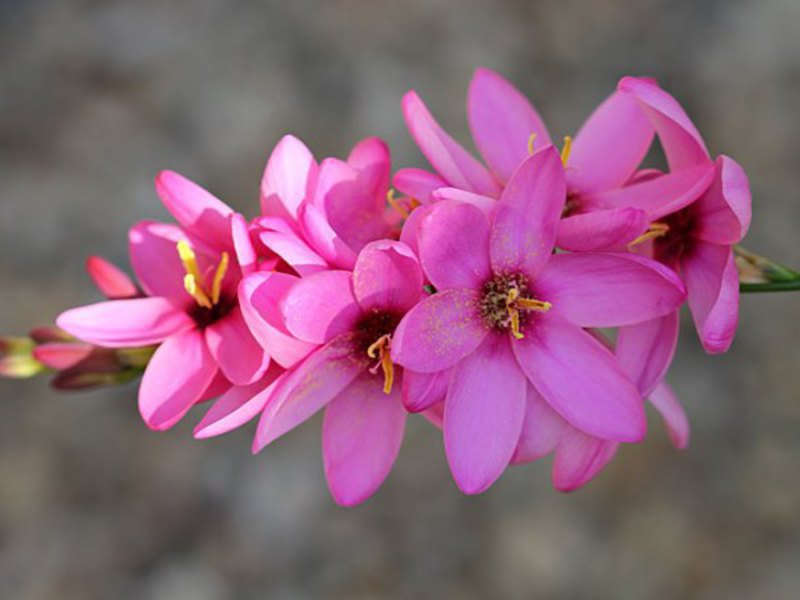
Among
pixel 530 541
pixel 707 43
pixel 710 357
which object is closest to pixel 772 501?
pixel 710 357

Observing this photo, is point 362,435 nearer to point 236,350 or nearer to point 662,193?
point 236,350

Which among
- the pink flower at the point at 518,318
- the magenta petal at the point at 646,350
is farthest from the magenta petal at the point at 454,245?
the magenta petal at the point at 646,350

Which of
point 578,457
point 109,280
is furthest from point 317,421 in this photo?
point 578,457

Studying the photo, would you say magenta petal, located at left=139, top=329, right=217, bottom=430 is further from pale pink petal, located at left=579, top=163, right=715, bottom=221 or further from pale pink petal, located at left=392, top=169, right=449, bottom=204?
pale pink petal, located at left=579, top=163, right=715, bottom=221

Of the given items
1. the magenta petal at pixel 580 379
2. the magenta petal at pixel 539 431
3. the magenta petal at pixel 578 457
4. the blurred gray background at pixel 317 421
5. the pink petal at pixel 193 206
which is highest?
the pink petal at pixel 193 206

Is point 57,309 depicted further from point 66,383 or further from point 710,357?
point 710,357

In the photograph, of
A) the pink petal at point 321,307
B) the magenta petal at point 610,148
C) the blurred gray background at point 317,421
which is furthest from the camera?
the blurred gray background at point 317,421

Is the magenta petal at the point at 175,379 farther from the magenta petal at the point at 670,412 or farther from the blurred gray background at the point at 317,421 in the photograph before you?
the blurred gray background at the point at 317,421
